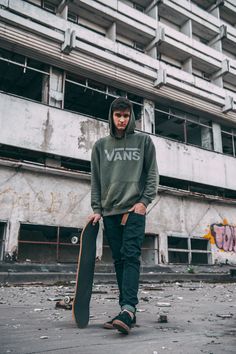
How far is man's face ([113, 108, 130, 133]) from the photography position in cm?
312

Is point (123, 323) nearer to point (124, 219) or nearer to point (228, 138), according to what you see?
point (124, 219)

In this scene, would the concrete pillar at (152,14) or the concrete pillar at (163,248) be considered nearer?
A: the concrete pillar at (163,248)

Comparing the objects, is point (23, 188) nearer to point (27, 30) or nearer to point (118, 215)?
point (27, 30)

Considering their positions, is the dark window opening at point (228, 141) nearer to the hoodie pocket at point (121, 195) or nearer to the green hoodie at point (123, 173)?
the green hoodie at point (123, 173)

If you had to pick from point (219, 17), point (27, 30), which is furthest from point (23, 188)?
point (219, 17)

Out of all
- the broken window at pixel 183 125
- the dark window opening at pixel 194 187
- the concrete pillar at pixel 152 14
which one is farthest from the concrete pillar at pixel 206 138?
the concrete pillar at pixel 152 14

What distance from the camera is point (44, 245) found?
13.7 m

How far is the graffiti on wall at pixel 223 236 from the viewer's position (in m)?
17.5

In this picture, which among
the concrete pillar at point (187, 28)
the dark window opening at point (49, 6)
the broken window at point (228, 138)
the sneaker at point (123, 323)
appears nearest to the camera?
the sneaker at point (123, 323)

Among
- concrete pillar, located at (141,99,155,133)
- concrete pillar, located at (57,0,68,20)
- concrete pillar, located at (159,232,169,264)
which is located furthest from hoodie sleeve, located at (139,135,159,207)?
concrete pillar, located at (57,0,68,20)

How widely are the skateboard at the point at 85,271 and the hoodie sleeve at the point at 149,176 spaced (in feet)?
1.63

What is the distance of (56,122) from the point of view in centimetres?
1338

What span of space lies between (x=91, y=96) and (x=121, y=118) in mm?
14538

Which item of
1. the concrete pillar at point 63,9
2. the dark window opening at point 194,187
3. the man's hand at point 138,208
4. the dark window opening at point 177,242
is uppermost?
the concrete pillar at point 63,9
